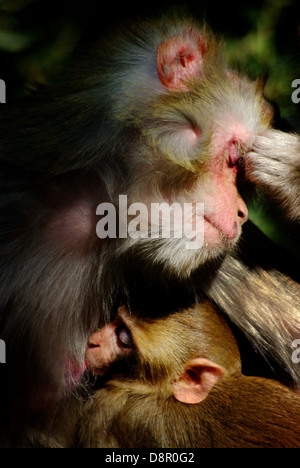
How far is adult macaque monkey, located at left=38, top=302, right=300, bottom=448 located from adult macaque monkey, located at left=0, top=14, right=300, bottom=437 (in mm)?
213

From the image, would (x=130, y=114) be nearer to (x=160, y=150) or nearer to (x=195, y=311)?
(x=160, y=150)

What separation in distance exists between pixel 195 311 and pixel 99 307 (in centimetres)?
44

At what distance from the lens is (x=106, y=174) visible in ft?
6.98

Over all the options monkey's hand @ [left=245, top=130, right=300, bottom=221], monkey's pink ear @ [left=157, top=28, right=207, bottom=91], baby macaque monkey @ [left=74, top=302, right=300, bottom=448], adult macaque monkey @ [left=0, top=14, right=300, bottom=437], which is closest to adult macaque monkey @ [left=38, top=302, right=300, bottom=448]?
baby macaque monkey @ [left=74, top=302, right=300, bottom=448]

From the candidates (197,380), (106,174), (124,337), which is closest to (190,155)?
(106,174)

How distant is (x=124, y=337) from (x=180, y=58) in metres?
1.17

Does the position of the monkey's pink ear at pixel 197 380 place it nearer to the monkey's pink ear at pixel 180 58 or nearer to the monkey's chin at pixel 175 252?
the monkey's chin at pixel 175 252

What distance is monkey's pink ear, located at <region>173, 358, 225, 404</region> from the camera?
2.46 meters

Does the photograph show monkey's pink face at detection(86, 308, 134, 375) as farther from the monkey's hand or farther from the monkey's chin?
the monkey's hand

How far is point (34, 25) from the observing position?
276 centimetres

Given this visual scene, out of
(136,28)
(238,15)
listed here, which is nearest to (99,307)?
(136,28)

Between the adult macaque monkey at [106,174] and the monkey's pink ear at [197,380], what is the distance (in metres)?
0.43

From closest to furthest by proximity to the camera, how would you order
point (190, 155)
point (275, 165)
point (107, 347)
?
point (190, 155), point (275, 165), point (107, 347)

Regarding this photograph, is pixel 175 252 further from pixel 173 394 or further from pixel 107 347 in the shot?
pixel 173 394
